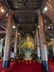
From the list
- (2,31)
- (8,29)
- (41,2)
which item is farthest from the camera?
(2,31)

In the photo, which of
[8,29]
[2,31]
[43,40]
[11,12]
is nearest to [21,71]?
[43,40]

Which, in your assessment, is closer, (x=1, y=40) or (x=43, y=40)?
(x=43, y=40)

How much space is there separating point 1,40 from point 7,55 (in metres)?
12.2

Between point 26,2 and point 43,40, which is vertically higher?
point 26,2

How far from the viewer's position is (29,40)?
25.0 m

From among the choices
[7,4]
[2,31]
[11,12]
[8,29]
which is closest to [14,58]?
[2,31]

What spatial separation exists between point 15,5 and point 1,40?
12.5 m

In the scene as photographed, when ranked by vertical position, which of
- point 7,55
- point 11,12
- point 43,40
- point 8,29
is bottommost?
point 7,55

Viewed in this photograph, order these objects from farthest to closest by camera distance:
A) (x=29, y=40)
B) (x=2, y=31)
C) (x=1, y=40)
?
1. (x=29, y=40)
2. (x=1, y=40)
3. (x=2, y=31)

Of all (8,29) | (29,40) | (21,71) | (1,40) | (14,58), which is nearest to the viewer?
(21,71)

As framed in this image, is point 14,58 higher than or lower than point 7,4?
lower

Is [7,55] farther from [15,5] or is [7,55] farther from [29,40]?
[29,40]

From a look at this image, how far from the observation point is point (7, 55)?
36.2 feet

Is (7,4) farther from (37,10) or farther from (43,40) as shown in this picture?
(43,40)
